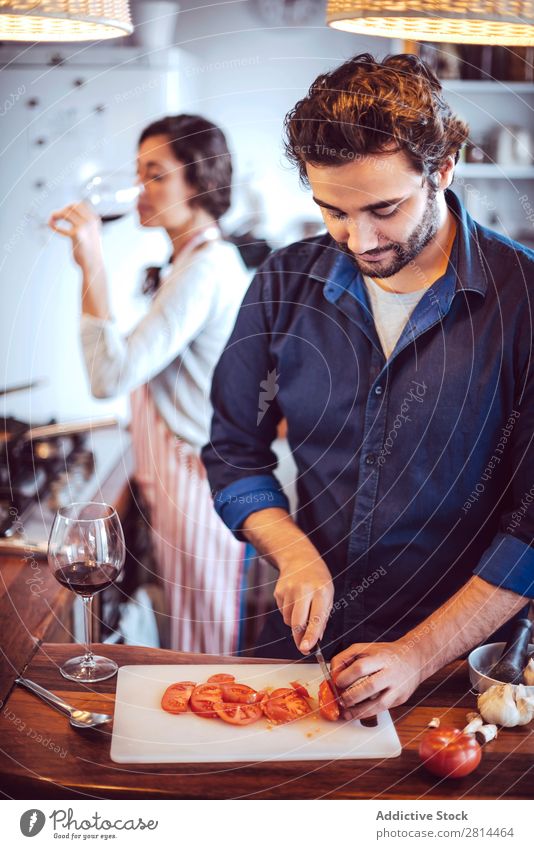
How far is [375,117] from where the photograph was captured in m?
0.94

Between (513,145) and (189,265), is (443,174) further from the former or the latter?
(513,145)

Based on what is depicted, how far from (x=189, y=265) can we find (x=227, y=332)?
5.3 inches

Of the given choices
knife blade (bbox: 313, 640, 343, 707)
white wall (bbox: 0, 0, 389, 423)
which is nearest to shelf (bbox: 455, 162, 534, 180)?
white wall (bbox: 0, 0, 389, 423)

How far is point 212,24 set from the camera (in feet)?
8.42

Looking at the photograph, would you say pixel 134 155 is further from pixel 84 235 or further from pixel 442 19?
pixel 442 19

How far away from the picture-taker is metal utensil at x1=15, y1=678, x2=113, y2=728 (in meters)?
0.81

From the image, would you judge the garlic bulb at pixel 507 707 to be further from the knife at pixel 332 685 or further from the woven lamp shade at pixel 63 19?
the woven lamp shade at pixel 63 19

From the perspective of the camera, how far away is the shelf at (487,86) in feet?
7.59

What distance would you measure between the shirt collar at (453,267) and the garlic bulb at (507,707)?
415 mm

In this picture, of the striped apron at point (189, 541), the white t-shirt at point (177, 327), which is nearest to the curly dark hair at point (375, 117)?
the white t-shirt at point (177, 327)

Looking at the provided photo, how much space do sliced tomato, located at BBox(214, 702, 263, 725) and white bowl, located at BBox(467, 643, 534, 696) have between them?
0.66 feet

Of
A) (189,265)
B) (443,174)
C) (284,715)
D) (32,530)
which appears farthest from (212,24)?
(284,715)

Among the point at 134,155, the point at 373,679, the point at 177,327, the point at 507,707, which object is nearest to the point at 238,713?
the point at 373,679

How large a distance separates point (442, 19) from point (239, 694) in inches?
26.0
